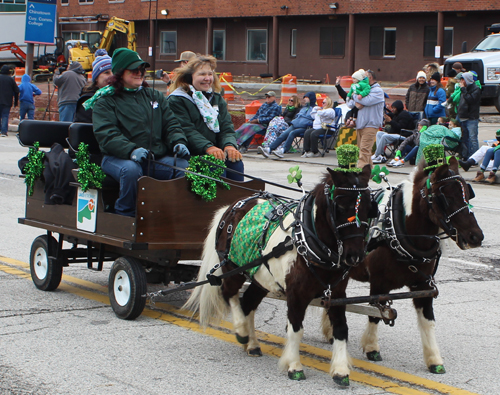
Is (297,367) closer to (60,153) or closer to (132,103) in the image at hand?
(132,103)

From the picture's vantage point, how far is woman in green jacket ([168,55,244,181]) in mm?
6660

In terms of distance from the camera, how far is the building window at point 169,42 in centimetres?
4761

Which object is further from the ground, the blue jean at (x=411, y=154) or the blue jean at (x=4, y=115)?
the blue jean at (x=4, y=115)

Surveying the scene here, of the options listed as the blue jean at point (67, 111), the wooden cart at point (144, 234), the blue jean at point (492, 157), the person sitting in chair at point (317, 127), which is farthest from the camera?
the person sitting in chair at point (317, 127)

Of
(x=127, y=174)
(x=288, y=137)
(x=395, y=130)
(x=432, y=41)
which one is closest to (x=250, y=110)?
(x=288, y=137)

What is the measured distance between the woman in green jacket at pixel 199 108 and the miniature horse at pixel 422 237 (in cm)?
201

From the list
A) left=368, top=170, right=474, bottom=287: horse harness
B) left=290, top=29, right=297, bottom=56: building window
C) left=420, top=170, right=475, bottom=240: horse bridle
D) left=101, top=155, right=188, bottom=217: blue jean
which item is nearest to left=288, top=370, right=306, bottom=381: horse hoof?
left=368, top=170, right=474, bottom=287: horse harness

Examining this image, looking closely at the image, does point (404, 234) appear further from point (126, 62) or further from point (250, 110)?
point (250, 110)

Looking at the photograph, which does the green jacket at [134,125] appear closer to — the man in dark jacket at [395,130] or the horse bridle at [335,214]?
the horse bridle at [335,214]

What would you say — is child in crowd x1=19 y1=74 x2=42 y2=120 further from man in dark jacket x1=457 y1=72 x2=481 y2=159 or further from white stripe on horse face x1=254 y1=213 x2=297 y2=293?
white stripe on horse face x1=254 y1=213 x2=297 y2=293

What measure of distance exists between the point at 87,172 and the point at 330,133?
1452 centimetres

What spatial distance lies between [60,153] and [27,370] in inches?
102

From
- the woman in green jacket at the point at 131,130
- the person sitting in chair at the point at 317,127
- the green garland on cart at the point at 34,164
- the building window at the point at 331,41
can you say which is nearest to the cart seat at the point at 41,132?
the green garland on cart at the point at 34,164

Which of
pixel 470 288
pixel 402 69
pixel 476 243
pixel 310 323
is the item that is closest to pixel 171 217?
pixel 310 323
